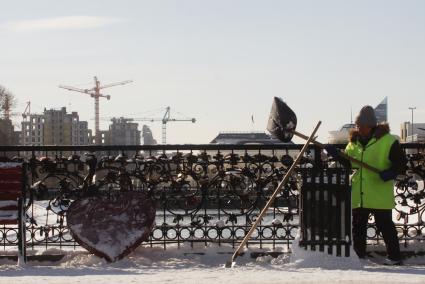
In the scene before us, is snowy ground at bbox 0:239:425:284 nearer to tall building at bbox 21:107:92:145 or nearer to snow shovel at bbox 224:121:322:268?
snow shovel at bbox 224:121:322:268

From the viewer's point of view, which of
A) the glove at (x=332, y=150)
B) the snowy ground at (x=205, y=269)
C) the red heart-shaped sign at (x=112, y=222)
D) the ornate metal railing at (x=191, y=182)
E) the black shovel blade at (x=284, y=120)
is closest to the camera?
the snowy ground at (x=205, y=269)

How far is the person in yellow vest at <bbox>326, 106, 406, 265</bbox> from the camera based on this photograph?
27.3ft

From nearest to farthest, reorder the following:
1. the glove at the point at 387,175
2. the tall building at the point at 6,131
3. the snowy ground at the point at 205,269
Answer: the snowy ground at the point at 205,269, the glove at the point at 387,175, the tall building at the point at 6,131

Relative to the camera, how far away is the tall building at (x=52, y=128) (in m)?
151

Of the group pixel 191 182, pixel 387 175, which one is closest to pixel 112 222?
pixel 191 182

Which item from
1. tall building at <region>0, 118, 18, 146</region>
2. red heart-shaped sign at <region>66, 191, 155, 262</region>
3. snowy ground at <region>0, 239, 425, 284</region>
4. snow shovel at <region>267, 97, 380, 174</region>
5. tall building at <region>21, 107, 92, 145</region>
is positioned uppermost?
tall building at <region>21, 107, 92, 145</region>

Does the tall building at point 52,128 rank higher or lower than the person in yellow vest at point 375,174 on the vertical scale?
higher

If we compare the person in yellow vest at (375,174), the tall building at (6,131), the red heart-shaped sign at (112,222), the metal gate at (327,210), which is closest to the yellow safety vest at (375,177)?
the person in yellow vest at (375,174)

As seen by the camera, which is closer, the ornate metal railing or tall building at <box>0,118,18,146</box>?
the ornate metal railing

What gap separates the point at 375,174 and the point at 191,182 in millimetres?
2143

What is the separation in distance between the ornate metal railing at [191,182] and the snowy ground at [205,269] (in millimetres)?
282

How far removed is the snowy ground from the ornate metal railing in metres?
0.28

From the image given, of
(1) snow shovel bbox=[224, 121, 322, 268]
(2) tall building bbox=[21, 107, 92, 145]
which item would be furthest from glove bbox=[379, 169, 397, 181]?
(2) tall building bbox=[21, 107, 92, 145]

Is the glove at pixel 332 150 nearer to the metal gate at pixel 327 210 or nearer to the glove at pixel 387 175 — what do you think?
the metal gate at pixel 327 210
